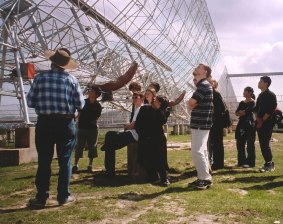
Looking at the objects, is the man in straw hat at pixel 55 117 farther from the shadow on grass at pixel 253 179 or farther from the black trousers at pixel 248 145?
the black trousers at pixel 248 145

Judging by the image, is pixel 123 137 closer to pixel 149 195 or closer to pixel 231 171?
pixel 149 195

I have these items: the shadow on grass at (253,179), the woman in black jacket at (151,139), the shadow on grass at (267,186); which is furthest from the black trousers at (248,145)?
the woman in black jacket at (151,139)

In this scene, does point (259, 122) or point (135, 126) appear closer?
point (135, 126)

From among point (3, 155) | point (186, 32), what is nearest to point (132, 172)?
point (3, 155)

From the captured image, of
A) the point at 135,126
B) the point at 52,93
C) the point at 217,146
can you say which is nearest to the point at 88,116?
the point at 135,126

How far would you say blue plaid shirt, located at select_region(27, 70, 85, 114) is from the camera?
465 centimetres

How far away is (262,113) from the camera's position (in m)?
7.32

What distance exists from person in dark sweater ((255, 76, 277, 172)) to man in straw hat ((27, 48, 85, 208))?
12.6ft

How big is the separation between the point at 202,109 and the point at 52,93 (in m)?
2.17

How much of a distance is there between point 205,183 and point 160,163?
0.74m

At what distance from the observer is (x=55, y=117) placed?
4680mm

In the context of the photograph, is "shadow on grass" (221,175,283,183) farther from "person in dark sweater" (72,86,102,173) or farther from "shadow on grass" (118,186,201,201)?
"person in dark sweater" (72,86,102,173)

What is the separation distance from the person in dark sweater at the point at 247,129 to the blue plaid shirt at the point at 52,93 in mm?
4320

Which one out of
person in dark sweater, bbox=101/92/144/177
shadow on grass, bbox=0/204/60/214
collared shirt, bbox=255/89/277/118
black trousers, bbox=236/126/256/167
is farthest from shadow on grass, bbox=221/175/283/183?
shadow on grass, bbox=0/204/60/214
